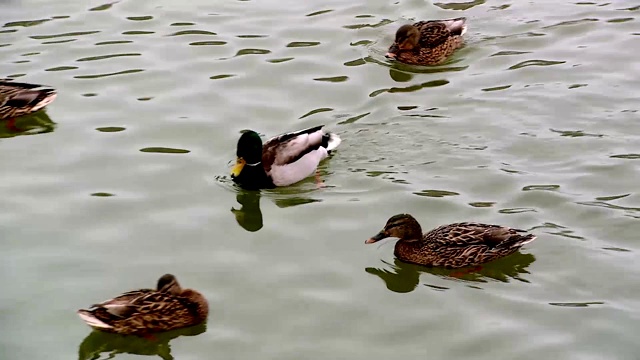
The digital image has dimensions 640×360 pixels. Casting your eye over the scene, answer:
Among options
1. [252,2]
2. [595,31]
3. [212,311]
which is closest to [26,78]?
[252,2]

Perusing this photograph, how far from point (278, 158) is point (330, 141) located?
65 centimetres

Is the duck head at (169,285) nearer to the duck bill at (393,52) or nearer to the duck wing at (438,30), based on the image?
the duck bill at (393,52)

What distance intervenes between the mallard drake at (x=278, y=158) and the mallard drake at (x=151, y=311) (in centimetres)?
259

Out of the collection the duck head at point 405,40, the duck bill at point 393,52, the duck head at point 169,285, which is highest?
the duck head at point 405,40

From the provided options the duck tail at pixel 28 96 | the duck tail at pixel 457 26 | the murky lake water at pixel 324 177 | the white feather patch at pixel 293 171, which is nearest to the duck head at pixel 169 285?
the murky lake water at pixel 324 177

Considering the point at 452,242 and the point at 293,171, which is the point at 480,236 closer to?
the point at 452,242

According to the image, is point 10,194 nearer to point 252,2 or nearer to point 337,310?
point 337,310

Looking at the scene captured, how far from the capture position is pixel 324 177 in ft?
37.2

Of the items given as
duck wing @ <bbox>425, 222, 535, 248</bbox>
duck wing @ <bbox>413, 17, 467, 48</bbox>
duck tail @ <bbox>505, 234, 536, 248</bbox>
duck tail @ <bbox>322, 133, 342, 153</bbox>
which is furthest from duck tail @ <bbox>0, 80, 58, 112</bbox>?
duck tail @ <bbox>505, 234, 536, 248</bbox>

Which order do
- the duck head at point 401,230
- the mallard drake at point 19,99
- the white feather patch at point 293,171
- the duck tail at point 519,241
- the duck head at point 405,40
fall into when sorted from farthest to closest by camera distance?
the duck head at point 405,40 → the mallard drake at point 19,99 → the white feather patch at point 293,171 → the duck head at point 401,230 → the duck tail at point 519,241

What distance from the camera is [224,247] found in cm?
980

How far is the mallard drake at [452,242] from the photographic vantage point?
30.5ft

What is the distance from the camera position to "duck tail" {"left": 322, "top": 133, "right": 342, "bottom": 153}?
11501 millimetres

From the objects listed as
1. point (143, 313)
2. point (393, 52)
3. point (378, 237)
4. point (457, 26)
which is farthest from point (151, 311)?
point (457, 26)
